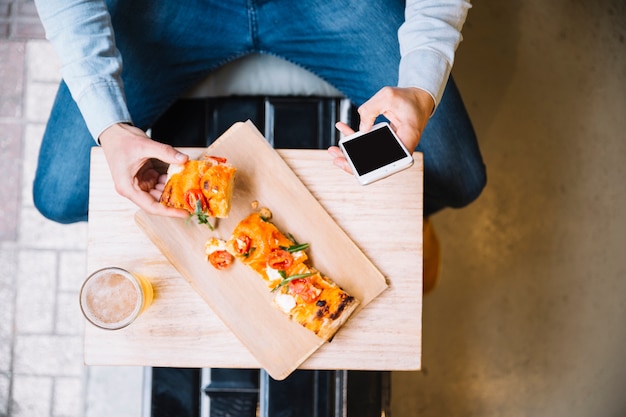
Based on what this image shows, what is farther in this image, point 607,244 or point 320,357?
point 607,244

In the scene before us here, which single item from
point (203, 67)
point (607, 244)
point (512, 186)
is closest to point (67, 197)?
point (203, 67)

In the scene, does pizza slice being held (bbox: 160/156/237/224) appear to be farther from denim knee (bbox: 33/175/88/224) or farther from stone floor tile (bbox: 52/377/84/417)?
stone floor tile (bbox: 52/377/84/417)

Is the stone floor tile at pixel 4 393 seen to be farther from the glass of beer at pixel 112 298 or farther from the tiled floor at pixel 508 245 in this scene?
the glass of beer at pixel 112 298

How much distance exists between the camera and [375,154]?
4.08 ft

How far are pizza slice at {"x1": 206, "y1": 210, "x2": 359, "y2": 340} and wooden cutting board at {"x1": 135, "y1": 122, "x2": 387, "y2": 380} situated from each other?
40mm

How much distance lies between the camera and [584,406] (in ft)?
7.77

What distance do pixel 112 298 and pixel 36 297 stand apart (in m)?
1.15

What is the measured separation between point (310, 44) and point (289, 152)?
0.43 m

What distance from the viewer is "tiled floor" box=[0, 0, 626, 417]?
2.23m

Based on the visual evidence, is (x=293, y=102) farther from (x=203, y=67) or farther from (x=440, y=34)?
(x=440, y=34)

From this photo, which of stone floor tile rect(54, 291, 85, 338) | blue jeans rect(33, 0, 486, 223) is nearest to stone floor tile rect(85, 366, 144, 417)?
stone floor tile rect(54, 291, 85, 338)

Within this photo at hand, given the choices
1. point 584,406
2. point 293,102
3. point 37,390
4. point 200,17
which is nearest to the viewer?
point 200,17

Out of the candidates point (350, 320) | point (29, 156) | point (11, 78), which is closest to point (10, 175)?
point (29, 156)

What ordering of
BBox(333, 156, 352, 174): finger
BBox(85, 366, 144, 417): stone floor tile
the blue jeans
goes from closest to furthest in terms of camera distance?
BBox(333, 156, 352, 174): finger → the blue jeans → BBox(85, 366, 144, 417): stone floor tile
